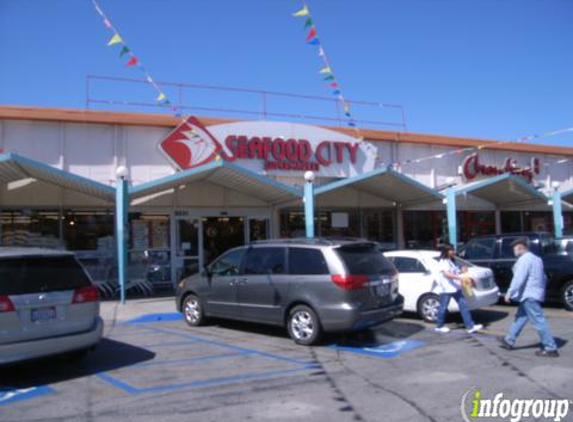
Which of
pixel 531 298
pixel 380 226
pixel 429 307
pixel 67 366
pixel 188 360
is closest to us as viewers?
pixel 67 366

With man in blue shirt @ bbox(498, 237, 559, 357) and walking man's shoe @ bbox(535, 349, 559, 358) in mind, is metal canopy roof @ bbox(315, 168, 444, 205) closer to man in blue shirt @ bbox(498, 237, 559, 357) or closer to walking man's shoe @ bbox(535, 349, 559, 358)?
man in blue shirt @ bbox(498, 237, 559, 357)

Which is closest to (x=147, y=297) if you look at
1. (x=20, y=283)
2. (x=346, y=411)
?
(x=20, y=283)

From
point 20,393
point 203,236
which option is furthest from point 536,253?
point 20,393

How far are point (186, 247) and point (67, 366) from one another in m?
9.56

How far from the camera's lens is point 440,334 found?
31.1 ft

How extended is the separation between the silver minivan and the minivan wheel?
3.01 metres

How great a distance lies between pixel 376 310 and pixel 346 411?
3238 millimetres

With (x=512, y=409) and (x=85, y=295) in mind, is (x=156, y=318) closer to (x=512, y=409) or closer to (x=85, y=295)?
(x=85, y=295)

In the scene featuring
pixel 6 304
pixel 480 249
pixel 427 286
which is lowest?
pixel 427 286

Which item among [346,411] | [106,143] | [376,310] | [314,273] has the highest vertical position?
Answer: [106,143]

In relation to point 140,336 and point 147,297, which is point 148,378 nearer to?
point 140,336

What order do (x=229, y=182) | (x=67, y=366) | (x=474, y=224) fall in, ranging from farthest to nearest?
(x=474, y=224)
(x=229, y=182)
(x=67, y=366)

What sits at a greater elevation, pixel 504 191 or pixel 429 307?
pixel 504 191

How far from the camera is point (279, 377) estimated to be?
6836 mm
